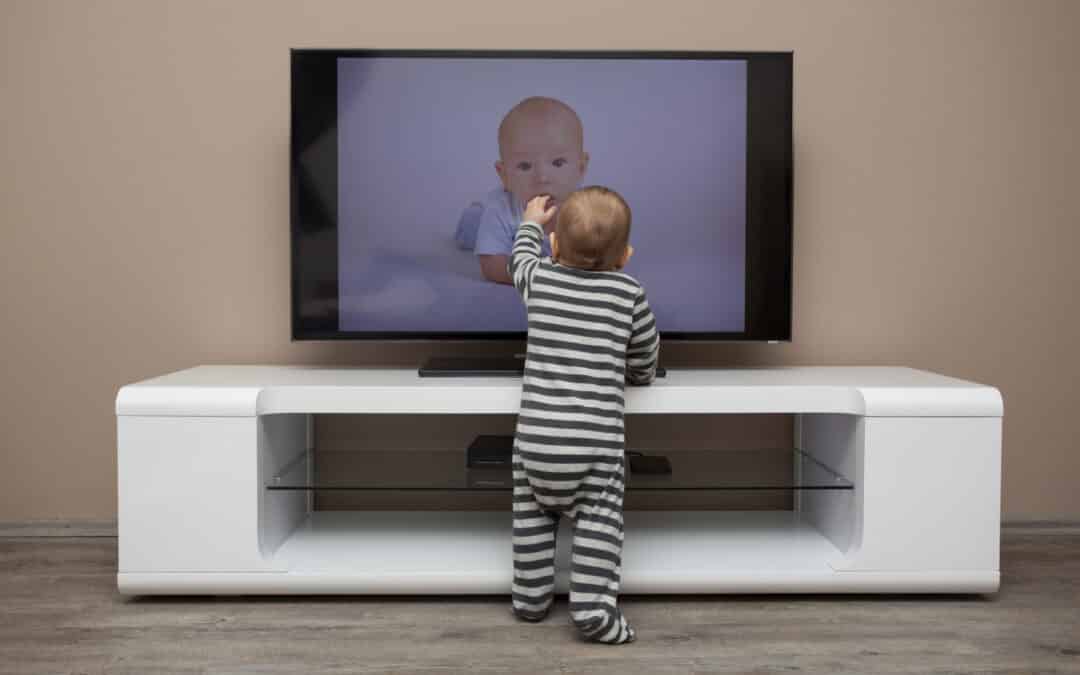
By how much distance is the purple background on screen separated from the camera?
94.3 inches

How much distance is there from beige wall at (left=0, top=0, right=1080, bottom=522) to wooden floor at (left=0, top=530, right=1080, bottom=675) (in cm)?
64

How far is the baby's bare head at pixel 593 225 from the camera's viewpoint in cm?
194

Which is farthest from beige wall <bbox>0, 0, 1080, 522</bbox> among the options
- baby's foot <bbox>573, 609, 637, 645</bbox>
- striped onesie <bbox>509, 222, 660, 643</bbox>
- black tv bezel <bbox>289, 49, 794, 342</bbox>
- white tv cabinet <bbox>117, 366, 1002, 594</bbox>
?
baby's foot <bbox>573, 609, 637, 645</bbox>

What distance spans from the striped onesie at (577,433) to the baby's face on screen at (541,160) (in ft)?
1.44

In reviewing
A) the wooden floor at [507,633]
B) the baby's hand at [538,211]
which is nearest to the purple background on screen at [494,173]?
the baby's hand at [538,211]

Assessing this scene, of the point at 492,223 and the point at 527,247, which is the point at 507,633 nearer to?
the point at 527,247

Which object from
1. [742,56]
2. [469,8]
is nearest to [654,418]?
[742,56]

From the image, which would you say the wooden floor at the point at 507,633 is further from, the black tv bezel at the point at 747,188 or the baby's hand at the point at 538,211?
the baby's hand at the point at 538,211

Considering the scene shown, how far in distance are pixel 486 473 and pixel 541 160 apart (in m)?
0.80

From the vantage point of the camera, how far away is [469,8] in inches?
104

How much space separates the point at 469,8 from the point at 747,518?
1.60 meters

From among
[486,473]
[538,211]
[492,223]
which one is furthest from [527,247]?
[486,473]

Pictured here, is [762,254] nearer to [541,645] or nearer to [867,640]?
[867,640]

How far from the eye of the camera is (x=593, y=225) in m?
1.94
